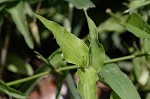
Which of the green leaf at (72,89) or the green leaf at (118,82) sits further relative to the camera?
the green leaf at (72,89)

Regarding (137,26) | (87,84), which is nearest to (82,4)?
(137,26)

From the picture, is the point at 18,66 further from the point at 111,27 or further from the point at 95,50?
the point at 95,50

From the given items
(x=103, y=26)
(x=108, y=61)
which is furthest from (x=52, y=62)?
(x=103, y=26)

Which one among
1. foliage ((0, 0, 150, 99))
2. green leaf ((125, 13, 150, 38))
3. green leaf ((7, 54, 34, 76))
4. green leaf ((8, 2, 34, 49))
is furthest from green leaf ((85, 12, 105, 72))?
green leaf ((7, 54, 34, 76))

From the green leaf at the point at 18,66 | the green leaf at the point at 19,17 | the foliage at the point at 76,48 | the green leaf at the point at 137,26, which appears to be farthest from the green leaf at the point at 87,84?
the green leaf at the point at 18,66

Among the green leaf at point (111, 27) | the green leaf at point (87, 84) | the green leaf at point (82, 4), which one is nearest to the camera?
the green leaf at point (87, 84)

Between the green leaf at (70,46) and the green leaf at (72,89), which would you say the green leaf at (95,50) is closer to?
the green leaf at (70,46)

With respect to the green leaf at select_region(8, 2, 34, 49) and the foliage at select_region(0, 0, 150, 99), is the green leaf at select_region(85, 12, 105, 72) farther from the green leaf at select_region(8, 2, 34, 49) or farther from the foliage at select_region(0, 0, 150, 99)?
the green leaf at select_region(8, 2, 34, 49)
